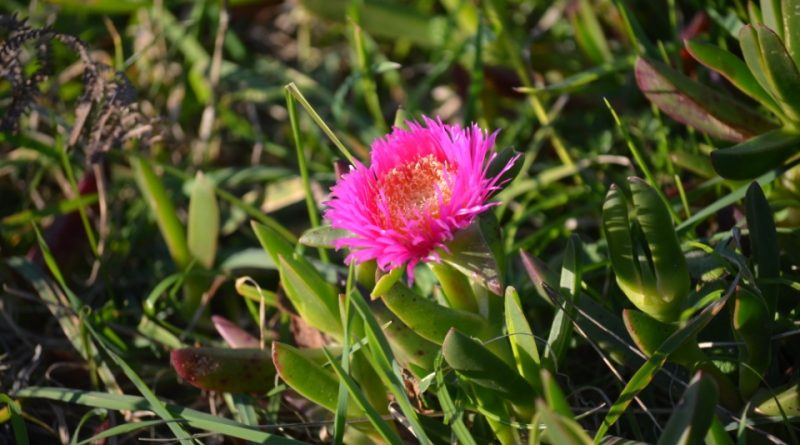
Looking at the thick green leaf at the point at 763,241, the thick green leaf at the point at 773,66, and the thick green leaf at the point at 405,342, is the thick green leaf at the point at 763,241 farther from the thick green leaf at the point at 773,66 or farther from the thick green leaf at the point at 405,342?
the thick green leaf at the point at 405,342

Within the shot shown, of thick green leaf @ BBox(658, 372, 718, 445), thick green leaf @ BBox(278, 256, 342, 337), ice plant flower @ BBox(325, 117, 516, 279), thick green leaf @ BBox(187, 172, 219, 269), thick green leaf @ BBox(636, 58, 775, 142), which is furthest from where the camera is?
thick green leaf @ BBox(187, 172, 219, 269)

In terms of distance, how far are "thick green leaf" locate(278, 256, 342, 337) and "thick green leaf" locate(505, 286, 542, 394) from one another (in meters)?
0.28

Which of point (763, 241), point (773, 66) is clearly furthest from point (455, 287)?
point (773, 66)

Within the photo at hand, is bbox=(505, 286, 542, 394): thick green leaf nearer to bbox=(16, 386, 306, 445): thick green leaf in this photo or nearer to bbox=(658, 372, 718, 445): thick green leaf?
bbox=(658, 372, 718, 445): thick green leaf

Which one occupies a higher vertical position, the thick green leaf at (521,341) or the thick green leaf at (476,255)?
the thick green leaf at (476,255)

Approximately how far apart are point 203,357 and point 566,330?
532 millimetres

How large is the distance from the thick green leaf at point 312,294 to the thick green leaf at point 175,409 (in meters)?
0.18

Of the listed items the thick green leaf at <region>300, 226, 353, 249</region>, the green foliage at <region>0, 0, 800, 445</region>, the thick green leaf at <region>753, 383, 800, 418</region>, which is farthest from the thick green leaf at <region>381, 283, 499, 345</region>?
the thick green leaf at <region>753, 383, 800, 418</region>

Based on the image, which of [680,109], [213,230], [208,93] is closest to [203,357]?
[213,230]

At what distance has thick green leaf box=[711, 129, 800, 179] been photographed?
117cm

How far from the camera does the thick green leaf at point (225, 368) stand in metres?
1.21

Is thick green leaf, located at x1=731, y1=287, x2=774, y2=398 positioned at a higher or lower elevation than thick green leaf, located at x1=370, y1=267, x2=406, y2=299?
lower

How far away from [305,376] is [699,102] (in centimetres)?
76

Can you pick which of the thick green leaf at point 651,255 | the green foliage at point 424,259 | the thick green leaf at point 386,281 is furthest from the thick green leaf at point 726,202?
the thick green leaf at point 386,281
